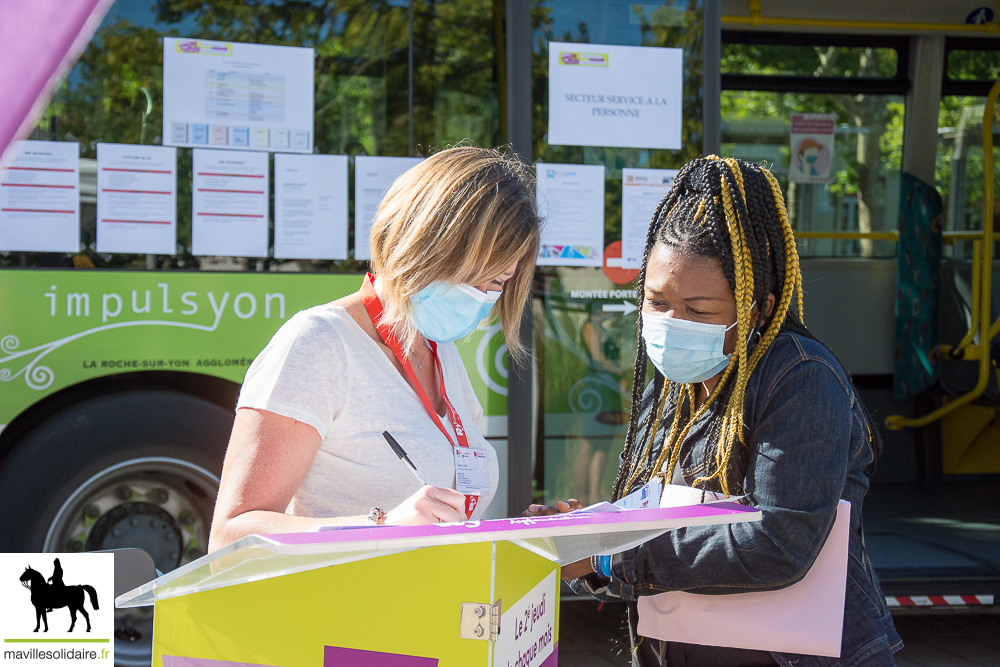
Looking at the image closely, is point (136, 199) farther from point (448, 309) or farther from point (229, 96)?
point (448, 309)

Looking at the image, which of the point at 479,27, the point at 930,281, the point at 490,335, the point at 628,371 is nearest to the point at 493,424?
the point at 490,335

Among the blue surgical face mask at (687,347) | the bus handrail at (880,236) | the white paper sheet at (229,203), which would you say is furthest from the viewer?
the bus handrail at (880,236)

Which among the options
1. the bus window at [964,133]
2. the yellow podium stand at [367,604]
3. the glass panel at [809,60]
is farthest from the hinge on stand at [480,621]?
the bus window at [964,133]

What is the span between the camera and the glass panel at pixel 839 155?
17.2 feet

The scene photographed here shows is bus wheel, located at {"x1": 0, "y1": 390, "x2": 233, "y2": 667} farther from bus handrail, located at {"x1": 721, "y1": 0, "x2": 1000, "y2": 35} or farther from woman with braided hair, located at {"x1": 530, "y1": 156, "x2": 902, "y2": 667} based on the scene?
bus handrail, located at {"x1": 721, "y1": 0, "x2": 1000, "y2": 35}

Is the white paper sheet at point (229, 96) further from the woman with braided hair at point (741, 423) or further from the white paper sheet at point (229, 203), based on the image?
the woman with braided hair at point (741, 423)

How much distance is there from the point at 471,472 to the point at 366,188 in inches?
79.9

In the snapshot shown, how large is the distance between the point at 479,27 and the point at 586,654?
268cm

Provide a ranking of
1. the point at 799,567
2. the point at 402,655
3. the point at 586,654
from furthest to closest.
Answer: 1. the point at 586,654
2. the point at 799,567
3. the point at 402,655

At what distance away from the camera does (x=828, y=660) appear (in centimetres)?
136

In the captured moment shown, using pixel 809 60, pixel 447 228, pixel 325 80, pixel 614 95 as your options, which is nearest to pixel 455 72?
pixel 325 80

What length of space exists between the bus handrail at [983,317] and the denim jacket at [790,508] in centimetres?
429

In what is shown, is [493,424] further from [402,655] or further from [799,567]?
[402,655]

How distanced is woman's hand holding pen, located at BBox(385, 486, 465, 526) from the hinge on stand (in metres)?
0.24
